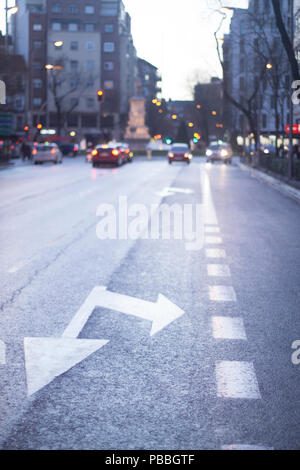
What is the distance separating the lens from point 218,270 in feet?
35.3

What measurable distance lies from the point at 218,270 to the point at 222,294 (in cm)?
178

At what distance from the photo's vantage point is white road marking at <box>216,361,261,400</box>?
17.4 ft

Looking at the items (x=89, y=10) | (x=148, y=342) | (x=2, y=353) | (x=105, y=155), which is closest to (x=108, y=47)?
(x=89, y=10)

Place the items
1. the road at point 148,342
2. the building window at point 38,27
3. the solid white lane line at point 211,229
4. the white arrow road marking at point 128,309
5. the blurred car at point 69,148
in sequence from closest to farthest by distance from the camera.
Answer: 1. the road at point 148,342
2. the white arrow road marking at point 128,309
3. the solid white lane line at point 211,229
4. the blurred car at point 69,148
5. the building window at point 38,27

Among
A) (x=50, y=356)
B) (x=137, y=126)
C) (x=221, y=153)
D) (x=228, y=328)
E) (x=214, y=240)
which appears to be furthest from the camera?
(x=137, y=126)

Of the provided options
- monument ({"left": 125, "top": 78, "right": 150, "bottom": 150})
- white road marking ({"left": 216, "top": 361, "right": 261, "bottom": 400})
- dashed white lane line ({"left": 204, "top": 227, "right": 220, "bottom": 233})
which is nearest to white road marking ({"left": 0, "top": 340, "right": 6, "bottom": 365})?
white road marking ({"left": 216, "top": 361, "right": 261, "bottom": 400})

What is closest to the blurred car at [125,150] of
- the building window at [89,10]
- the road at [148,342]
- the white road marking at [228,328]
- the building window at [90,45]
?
the road at [148,342]

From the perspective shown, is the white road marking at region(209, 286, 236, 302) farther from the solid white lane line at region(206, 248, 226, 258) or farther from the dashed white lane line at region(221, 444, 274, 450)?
the dashed white lane line at region(221, 444, 274, 450)

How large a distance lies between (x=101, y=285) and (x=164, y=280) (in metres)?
0.83

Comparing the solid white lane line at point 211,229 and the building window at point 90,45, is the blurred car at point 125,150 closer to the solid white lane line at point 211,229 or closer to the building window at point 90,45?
the solid white lane line at point 211,229

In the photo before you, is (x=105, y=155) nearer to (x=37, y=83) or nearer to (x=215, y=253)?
(x=215, y=253)

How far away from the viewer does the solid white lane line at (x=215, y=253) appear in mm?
12111
